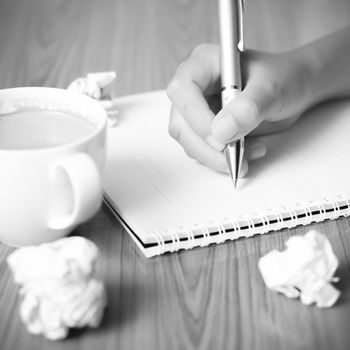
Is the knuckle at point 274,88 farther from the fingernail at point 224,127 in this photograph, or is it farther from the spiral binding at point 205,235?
the spiral binding at point 205,235

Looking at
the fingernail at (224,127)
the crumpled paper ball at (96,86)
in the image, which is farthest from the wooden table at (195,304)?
the crumpled paper ball at (96,86)

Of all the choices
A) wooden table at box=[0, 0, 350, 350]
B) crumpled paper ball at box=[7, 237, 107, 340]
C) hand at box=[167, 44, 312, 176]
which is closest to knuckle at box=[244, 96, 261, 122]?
hand at box=[167, 44, 312, 176]

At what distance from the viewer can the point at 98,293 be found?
469mm

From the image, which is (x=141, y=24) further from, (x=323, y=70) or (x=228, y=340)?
(x=228, y=340)

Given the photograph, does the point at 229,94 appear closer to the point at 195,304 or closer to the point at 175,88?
the point at 175,88

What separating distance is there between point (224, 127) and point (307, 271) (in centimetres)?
19

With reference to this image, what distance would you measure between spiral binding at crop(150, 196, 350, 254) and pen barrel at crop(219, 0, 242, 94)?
6.2 inches

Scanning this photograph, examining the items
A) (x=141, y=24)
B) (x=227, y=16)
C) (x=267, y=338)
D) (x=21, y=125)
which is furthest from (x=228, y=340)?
(x=141, y=24)

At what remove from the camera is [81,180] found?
1.59ft

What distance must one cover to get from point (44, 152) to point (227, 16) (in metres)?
0.29

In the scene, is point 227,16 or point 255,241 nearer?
point 255,241

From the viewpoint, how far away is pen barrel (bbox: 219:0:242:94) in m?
0.70

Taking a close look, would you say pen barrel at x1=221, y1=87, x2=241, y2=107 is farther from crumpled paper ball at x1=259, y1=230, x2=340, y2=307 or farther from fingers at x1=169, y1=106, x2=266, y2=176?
crumpled paper ball at x1=259, y1=230, x2=340, y2=307

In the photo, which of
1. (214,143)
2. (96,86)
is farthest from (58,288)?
(96,86)
